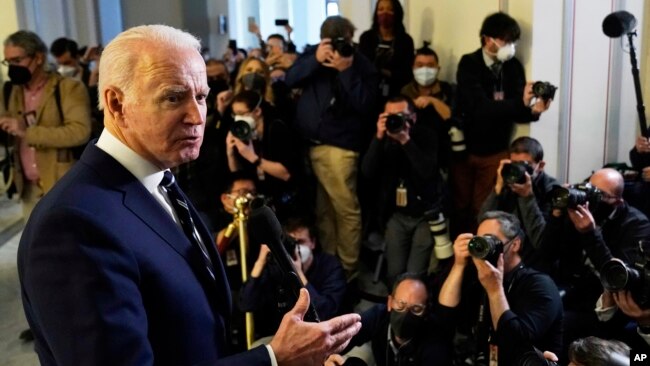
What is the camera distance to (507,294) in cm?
279

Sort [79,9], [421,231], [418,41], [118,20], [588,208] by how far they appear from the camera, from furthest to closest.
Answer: [118,20], [79,9], [418,41], [421,231], [588,208]

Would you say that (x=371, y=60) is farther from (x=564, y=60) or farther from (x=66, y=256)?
(x=66, y=256)

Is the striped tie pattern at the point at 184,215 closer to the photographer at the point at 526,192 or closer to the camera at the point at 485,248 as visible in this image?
the camera at the point at 485,248

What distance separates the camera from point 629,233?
307 centimetres

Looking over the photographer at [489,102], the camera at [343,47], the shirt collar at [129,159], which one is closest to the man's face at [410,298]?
the photographer at [489,102]

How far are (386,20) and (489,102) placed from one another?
2.63 feet

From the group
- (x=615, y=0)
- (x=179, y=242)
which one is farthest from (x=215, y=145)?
(x=179, y=242)

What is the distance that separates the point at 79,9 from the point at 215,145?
5559 mm

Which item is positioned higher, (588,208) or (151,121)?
(151,121)

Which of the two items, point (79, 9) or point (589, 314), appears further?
point (79, 9)

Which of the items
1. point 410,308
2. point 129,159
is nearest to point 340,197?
point 410,308

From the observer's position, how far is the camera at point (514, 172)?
3201 mm

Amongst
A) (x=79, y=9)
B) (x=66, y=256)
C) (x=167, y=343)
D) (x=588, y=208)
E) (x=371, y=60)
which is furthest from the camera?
(x=79, y=9)

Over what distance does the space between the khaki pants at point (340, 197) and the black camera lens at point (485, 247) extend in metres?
1.34
